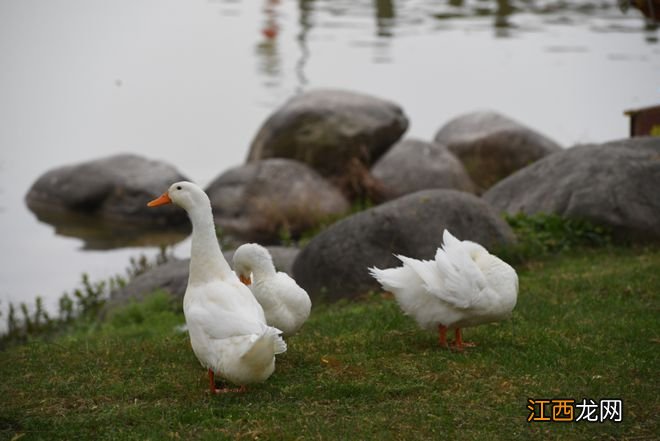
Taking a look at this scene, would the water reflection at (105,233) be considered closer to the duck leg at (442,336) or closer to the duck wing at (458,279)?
the duck leg at (442,336)

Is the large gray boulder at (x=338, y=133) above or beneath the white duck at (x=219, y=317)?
beneath

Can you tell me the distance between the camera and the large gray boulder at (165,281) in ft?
40.7

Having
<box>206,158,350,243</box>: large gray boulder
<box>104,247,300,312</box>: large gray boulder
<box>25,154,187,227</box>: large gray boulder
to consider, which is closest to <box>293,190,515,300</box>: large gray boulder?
<box>104,247,300,312</box>: large gray boulder

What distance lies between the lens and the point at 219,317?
6277 millimetres

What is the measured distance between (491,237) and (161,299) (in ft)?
13.9

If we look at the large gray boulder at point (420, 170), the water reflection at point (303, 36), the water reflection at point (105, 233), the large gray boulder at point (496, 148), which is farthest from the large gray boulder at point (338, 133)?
the water reflection at point (303, 36)

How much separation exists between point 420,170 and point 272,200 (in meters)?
3.12

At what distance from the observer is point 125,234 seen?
717 inches

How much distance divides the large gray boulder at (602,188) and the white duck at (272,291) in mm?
6136

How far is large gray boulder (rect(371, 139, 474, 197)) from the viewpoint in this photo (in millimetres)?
18344

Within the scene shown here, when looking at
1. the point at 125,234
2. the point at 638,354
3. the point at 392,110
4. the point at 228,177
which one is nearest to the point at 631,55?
the point at 392,110

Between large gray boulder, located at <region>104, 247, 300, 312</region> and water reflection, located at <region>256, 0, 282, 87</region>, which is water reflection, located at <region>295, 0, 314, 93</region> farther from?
large gray boulder, located at <region>104, 247, 300, 312</region>

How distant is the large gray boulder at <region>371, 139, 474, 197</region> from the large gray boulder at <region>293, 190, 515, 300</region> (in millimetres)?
6857

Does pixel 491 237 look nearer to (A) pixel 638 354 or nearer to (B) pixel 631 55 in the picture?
(A) pixel 638 354
